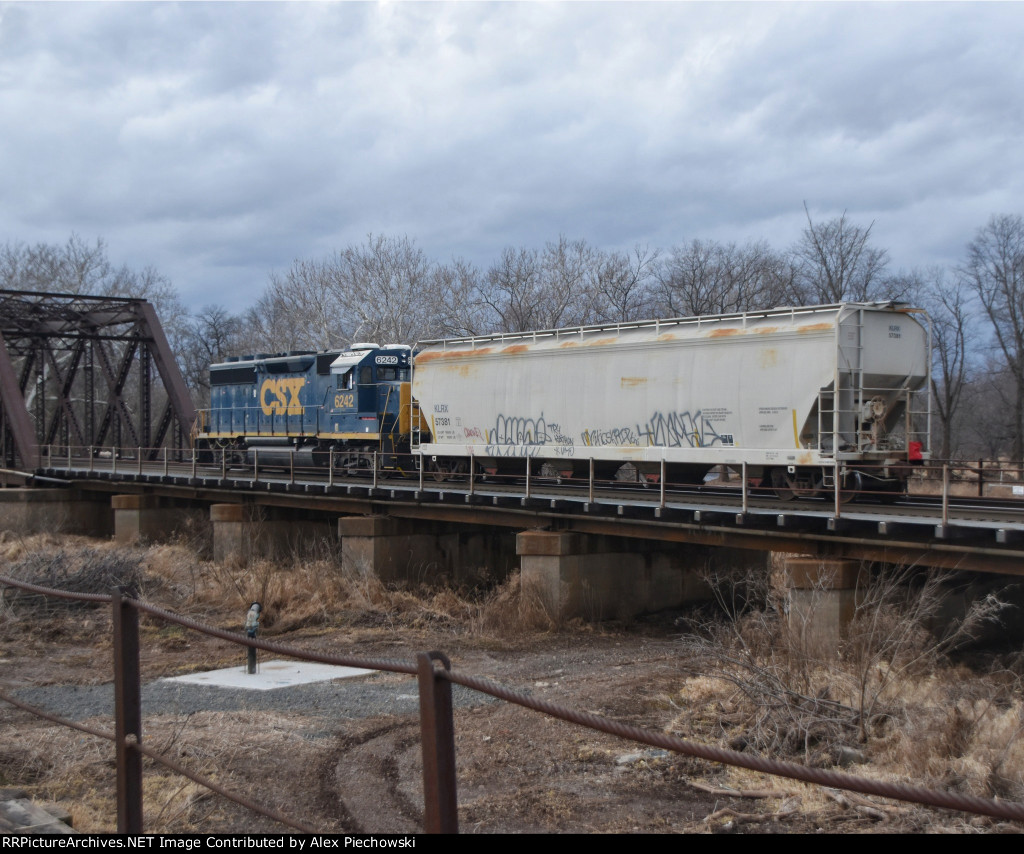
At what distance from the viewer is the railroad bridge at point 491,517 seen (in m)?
15.4

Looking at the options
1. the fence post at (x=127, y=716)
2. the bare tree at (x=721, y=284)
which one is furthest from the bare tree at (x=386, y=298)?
the fence post at (x=127, y=716)

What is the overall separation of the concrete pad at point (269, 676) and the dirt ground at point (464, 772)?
2.14ft

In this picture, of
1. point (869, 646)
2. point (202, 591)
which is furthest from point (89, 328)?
point (869, 646)

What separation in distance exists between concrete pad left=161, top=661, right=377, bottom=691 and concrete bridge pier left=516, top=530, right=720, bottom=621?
5.63m

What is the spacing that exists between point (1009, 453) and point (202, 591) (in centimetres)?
4565

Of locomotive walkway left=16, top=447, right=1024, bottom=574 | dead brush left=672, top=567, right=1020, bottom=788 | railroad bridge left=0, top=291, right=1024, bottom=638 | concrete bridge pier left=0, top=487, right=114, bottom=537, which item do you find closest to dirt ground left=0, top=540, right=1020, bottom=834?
dead brush left=672, top=567, right=1020, bottom=788

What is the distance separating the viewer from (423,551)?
25078 mm

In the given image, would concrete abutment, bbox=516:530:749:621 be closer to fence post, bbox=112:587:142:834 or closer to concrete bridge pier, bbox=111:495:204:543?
fence post, bbox=112:587:142:834

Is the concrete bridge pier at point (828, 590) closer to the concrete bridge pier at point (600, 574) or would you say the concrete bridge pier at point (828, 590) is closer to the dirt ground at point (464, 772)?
the dirt ground at point (464, 772)

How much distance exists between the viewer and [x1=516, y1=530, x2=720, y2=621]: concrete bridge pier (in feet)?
66.7

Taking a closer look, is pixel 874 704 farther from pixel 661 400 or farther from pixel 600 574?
pixel 661 400

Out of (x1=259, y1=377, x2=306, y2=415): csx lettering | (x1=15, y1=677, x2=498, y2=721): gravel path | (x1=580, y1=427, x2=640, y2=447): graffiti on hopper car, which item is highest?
(x1=259, y1=377, x2=306, y2=415): csx lettering
